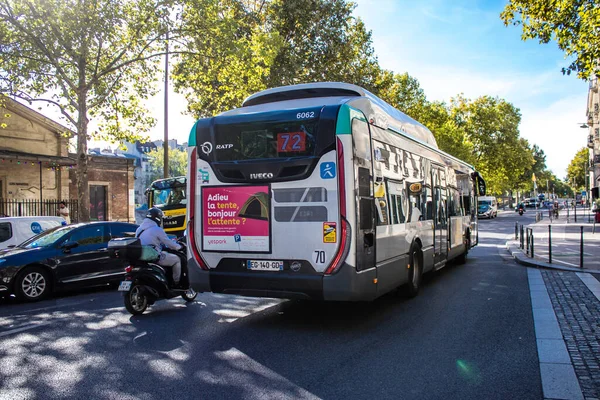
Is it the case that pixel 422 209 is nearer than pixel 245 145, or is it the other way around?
pixel 245 145

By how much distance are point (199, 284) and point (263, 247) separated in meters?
1.12

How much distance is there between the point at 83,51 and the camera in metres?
17.1

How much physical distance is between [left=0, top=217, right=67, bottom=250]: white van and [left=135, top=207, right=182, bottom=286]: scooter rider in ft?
18.6

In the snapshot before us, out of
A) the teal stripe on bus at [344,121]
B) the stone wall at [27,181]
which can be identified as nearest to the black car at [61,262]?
the teal stripe on bus at [344,121]

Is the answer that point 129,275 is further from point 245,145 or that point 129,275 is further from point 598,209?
point 598,209

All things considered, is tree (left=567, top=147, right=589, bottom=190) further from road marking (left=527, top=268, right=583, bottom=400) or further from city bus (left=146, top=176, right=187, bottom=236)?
road marking (left=527, top=268, right=583, bottom=400)

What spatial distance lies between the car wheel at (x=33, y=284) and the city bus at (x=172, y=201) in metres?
12.7

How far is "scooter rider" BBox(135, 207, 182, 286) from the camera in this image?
804 cm

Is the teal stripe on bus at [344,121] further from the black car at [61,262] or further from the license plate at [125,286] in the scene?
the black car at [61,262]

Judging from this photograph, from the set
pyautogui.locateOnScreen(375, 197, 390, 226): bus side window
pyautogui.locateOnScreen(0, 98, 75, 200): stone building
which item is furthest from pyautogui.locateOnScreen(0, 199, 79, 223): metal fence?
pyautogui.locateOnScreen(375, 197, 390, 226): bus side window

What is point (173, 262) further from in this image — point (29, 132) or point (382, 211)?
point (29, 132)

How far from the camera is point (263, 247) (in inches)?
265

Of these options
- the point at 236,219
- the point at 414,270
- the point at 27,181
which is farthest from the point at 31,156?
the point at 414,270

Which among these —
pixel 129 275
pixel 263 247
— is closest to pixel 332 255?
pixel 263 247
